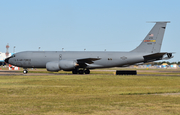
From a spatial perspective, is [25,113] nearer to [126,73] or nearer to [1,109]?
[1,109]

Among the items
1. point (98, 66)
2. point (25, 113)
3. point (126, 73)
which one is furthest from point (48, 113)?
point (98, 66)

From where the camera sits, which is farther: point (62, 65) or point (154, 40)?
point (154, 40)

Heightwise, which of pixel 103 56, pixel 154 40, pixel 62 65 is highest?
pixel 154 40

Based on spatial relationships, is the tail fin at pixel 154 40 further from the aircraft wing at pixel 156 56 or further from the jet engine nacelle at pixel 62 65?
the jet engine nacelle at pixel 62 65

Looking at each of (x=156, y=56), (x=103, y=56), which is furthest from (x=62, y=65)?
(x=156, y=56)

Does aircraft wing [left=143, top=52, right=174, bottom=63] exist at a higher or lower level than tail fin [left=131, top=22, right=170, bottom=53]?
lower

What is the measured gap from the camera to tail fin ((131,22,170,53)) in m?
54.0

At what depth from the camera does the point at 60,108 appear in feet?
45.8

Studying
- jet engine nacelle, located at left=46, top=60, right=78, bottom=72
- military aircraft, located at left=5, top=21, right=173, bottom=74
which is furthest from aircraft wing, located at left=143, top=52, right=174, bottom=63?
jet engine nacelle, located at left=46, top=60, right=78, bottom=72

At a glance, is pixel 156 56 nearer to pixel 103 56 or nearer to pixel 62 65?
pixel 103 56

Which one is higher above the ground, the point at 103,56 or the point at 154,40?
the point at 154,40

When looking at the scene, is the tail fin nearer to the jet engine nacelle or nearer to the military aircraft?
the military aircraft

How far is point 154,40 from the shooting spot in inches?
2143

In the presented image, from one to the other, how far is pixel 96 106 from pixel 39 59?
41.4m
